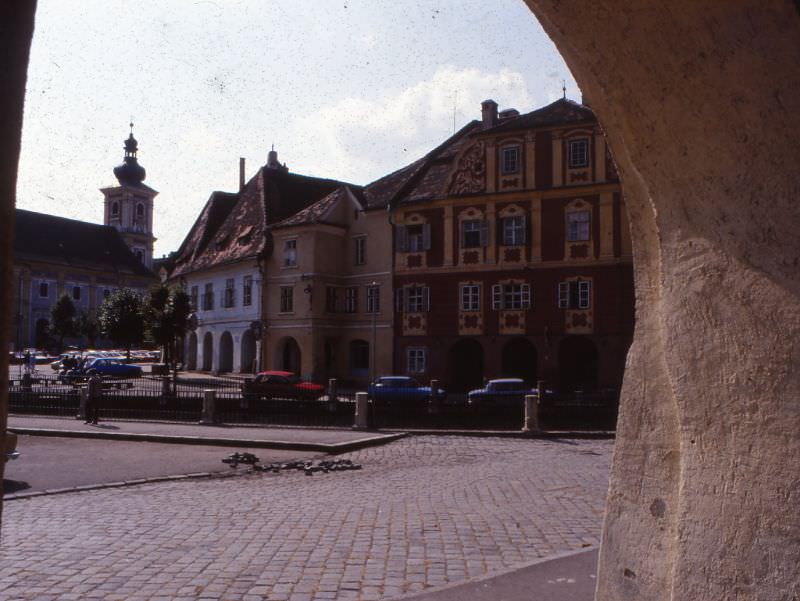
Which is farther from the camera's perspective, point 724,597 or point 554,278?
point 554,278

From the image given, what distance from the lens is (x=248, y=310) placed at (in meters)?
43.6

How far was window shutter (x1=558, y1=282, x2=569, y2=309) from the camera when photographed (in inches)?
1324

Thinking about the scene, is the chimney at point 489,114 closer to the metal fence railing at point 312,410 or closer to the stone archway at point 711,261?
the metal fence railing at point 312,410

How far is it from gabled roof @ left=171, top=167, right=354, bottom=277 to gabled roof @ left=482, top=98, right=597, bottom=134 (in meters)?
15.4

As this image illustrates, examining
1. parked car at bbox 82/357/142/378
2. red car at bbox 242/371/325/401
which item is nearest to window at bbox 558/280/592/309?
red car at bbox 242/371/325/401

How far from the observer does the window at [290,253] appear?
41.5 meters

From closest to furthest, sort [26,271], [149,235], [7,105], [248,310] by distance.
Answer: [7,105] → [248,310] → [26,271] → [149,235]

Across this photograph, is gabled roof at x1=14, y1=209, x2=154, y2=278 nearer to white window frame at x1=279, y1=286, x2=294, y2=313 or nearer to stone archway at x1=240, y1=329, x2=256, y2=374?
stone archway at x1=240, y1=329, x2=256, y2=374

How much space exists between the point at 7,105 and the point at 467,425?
18.8 meters

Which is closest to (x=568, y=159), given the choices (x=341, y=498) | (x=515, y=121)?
(x=515, y=121)

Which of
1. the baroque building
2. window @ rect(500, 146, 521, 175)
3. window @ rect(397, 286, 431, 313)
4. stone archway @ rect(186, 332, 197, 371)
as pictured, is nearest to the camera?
the baroque building

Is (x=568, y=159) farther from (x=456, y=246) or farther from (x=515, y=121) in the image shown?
(x=456, y=246)

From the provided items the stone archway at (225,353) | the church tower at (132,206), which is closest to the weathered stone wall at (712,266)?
the stone archway at (225,353)

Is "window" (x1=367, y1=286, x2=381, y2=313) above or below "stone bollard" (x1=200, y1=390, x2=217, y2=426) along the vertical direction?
above
